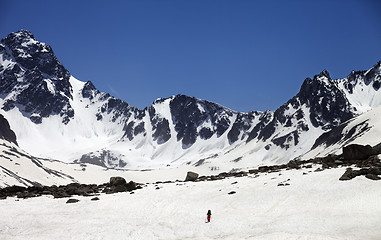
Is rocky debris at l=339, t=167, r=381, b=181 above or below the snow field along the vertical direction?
above

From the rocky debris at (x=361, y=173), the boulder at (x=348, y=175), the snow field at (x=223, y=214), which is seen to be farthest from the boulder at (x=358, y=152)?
the boulder at (x=348, y=175)

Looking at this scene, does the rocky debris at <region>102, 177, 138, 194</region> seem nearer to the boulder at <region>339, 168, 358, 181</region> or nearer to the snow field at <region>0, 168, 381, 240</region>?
the snow field at <region>0, 168, 381, 240</region>

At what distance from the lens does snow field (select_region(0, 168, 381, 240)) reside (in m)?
19.5

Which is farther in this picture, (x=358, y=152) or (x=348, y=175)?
(x=358, y=152)

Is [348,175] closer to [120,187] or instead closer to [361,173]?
[361,173]

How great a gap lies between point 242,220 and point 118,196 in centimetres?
1561

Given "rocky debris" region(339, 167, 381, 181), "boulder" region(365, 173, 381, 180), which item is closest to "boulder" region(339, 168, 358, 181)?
"rocky debris" region(339, 167, 381, 181)

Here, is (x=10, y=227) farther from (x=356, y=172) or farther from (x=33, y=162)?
(x=33, y=162)

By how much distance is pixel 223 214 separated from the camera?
24125 mm

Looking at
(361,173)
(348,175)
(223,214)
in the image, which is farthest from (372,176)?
(223,214)

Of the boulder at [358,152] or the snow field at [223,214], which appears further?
the boulder at [358,152]

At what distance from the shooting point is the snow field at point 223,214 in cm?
1950

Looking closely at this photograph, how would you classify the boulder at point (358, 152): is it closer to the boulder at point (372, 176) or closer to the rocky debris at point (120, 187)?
the boulder at point (372, 176)

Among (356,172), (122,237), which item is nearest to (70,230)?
(122,237)
